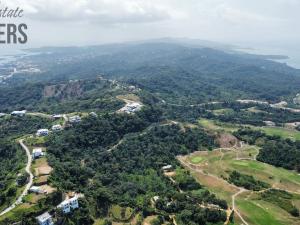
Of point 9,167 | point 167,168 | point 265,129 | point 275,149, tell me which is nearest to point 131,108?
point 167,168

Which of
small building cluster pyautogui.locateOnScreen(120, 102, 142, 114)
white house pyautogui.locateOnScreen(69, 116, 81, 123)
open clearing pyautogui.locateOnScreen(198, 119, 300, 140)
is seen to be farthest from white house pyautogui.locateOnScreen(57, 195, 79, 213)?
open clearing pyautogui.locateOnScreen(198, 119, 300, 140)

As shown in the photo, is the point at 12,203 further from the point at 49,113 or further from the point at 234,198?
the point at 49,113

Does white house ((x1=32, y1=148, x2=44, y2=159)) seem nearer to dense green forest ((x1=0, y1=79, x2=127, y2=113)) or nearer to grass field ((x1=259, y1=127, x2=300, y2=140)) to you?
dense green forest ((x1=0, y1=79, x2=127, y2=113))

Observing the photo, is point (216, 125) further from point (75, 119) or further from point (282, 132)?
point (75, 119)

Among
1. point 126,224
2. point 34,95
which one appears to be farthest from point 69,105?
point 126,224

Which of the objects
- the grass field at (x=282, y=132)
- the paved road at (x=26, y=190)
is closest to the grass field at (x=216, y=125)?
the grass field at (x=282, y=132)

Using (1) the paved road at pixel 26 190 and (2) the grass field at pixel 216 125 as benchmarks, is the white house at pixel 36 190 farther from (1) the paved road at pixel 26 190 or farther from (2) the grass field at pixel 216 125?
(2) the grass field at pixel 216 125
